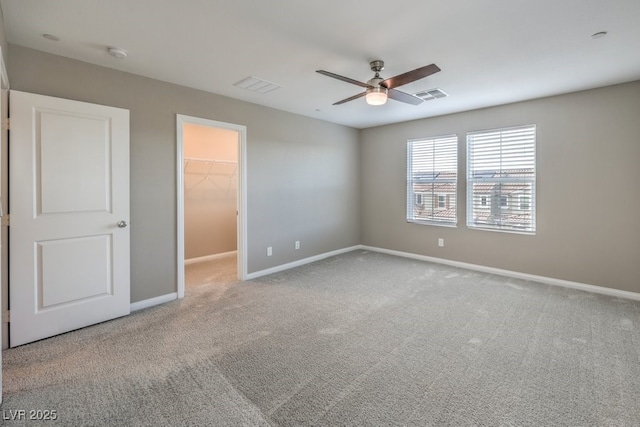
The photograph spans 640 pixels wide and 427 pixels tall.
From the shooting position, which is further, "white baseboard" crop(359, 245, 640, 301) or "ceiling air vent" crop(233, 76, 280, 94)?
"white baseboard" crop(359, 245, 640, 301)

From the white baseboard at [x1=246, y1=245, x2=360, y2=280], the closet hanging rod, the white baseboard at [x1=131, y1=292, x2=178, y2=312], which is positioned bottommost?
the white baseboard at [x1=131, y1=292, x2=178, y2=312]

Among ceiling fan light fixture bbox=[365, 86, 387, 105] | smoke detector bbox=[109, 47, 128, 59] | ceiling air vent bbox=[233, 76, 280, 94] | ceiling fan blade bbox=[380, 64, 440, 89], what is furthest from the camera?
ceiling air vent bbox=[233, 76, 280, 94]

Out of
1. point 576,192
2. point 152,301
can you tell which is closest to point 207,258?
point 152,301

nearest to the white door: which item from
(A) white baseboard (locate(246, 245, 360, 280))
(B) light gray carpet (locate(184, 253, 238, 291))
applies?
(B) light gray carpet (locate(184, 253, 238, 291))

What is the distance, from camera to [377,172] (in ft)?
19.8

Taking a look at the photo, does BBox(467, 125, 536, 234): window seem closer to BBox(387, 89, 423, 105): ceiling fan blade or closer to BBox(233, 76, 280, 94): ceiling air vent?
BBox(387, 89, 423, 105): ceiling fan blade

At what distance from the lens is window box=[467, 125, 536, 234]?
4.27m

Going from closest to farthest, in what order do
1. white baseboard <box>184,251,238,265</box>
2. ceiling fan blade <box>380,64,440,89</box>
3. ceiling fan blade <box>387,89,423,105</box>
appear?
ceiling fan blade <box>380,64,440,89</box>
ceiling fan blade <box>387,89,423,105</box>
white baseboard <box>184,251,238,265</box>

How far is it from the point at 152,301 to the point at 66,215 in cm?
125

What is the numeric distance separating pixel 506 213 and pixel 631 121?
5.51 feet

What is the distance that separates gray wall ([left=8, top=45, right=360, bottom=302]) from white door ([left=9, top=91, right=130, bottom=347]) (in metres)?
0.21

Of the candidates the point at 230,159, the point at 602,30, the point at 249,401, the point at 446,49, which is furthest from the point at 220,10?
the point at 230,159

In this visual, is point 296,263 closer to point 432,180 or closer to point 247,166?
point 247,166

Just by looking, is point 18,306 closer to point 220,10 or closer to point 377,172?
point 220,10
